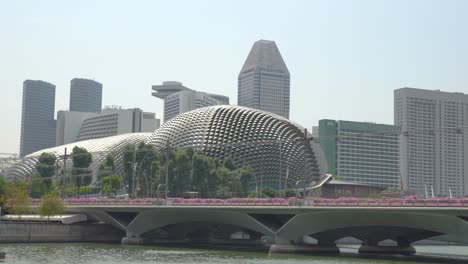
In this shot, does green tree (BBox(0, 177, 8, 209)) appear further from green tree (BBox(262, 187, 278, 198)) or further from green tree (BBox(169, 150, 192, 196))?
green tree (BBox(262, 187, 278, 198))

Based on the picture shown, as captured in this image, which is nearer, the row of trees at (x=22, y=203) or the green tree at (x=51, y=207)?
the green tree at (x=51, y=207)

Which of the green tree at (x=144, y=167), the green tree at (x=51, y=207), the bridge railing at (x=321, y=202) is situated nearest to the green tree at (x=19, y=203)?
the green tree at (x=51, y=207)

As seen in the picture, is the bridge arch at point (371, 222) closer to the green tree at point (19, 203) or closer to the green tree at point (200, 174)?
the green tree at point (19, 203)

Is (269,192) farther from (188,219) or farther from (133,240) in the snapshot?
(188,219)

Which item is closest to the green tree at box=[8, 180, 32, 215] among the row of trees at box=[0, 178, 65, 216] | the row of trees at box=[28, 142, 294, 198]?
the row of trees at box=[0, 178, 65, 216]

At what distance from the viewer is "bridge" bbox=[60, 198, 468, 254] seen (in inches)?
2603

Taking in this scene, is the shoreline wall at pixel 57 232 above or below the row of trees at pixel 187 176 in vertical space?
below

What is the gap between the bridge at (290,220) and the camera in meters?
66.1

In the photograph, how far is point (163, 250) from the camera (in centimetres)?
8488

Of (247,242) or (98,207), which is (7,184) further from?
(247,242)

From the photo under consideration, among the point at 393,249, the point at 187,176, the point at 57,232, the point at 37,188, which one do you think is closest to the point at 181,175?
the point at 187,176

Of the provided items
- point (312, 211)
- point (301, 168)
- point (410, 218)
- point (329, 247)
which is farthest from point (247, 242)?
point (301, 168)

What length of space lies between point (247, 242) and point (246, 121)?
75.8 m

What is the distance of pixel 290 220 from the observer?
77.0m
